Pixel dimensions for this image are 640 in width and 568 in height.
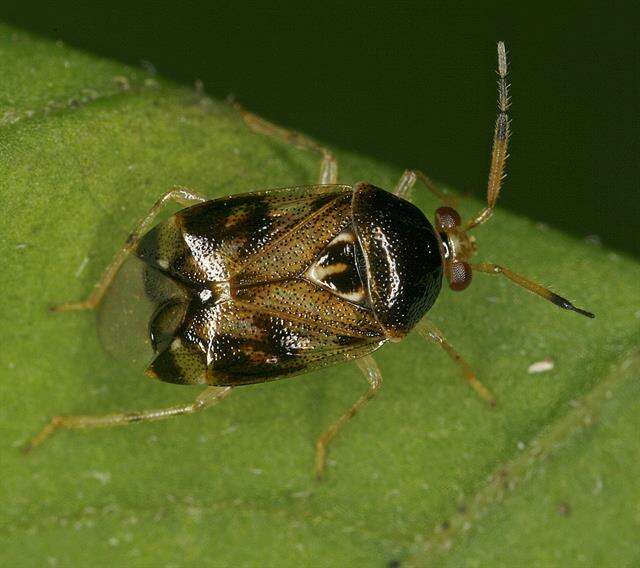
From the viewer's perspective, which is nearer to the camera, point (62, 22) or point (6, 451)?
point (6, 451)

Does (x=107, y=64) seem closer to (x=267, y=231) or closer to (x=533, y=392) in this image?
(x=267, y=231)

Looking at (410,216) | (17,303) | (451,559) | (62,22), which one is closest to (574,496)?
(451,559)

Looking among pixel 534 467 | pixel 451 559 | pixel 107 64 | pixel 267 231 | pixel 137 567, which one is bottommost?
pixel 137 567

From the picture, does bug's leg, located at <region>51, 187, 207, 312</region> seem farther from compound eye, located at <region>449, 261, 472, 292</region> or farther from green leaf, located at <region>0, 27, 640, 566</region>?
compound eye, located at <region>449, 261, 472, 292</region>

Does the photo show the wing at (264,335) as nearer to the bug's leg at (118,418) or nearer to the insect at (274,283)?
the insect at (274,283)

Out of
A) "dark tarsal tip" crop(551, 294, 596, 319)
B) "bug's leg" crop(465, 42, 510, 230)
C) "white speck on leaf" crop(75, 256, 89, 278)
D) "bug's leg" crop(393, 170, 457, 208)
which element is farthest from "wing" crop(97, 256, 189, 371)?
"dark tarsal tip" crop(551, 294, 596, 319)

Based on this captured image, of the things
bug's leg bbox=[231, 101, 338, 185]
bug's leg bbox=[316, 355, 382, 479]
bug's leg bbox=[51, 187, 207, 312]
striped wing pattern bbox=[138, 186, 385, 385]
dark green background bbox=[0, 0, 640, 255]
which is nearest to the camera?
striped wing pattern bbox=[138, 186, 385, 385]

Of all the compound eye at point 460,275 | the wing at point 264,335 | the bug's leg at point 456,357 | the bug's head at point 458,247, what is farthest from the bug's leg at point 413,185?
the wing at point 264,335
